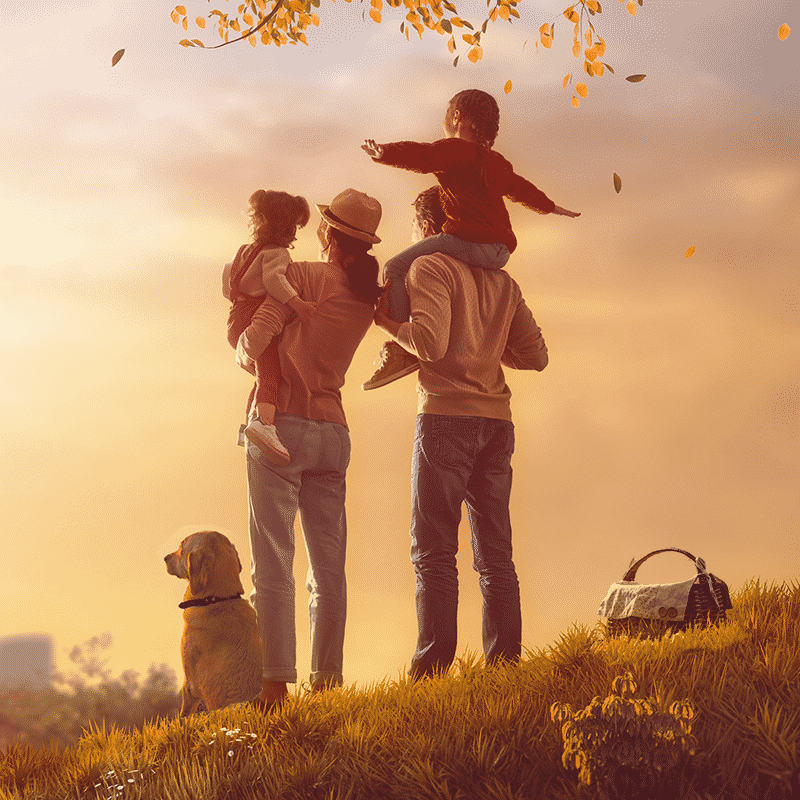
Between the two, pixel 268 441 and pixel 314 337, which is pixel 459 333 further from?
pixel 268 441

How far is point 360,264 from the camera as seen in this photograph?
496 cm

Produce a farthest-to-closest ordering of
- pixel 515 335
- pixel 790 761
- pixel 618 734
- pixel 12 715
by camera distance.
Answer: pixel 12 715
pixel 515 335
pixel 790 761
pixel 618 734

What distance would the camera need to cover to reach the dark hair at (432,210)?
5.12 metres

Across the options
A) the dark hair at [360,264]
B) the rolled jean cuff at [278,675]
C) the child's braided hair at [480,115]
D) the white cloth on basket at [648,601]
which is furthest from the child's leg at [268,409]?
the white cloth on basket at [648,601]

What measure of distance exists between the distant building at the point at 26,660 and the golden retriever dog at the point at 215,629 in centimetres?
160

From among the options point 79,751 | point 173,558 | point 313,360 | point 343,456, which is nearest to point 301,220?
point 313,360

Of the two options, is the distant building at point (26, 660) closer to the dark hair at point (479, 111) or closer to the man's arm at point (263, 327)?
the man's arm at point (263, 327)

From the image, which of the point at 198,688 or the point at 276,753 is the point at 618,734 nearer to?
the point at 276,753

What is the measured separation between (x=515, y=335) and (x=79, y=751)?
3.16 m

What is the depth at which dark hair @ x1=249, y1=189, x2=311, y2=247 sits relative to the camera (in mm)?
→ 4969

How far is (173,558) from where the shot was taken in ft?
15.9

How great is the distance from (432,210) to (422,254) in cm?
35

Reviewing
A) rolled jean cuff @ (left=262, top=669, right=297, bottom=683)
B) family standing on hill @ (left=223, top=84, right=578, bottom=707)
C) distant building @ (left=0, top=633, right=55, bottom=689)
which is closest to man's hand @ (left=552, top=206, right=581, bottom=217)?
family standing on hill @ (left=223, top=84, right=578, bottom=707)

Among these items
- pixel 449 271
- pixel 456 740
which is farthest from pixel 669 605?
pixel 449 271
